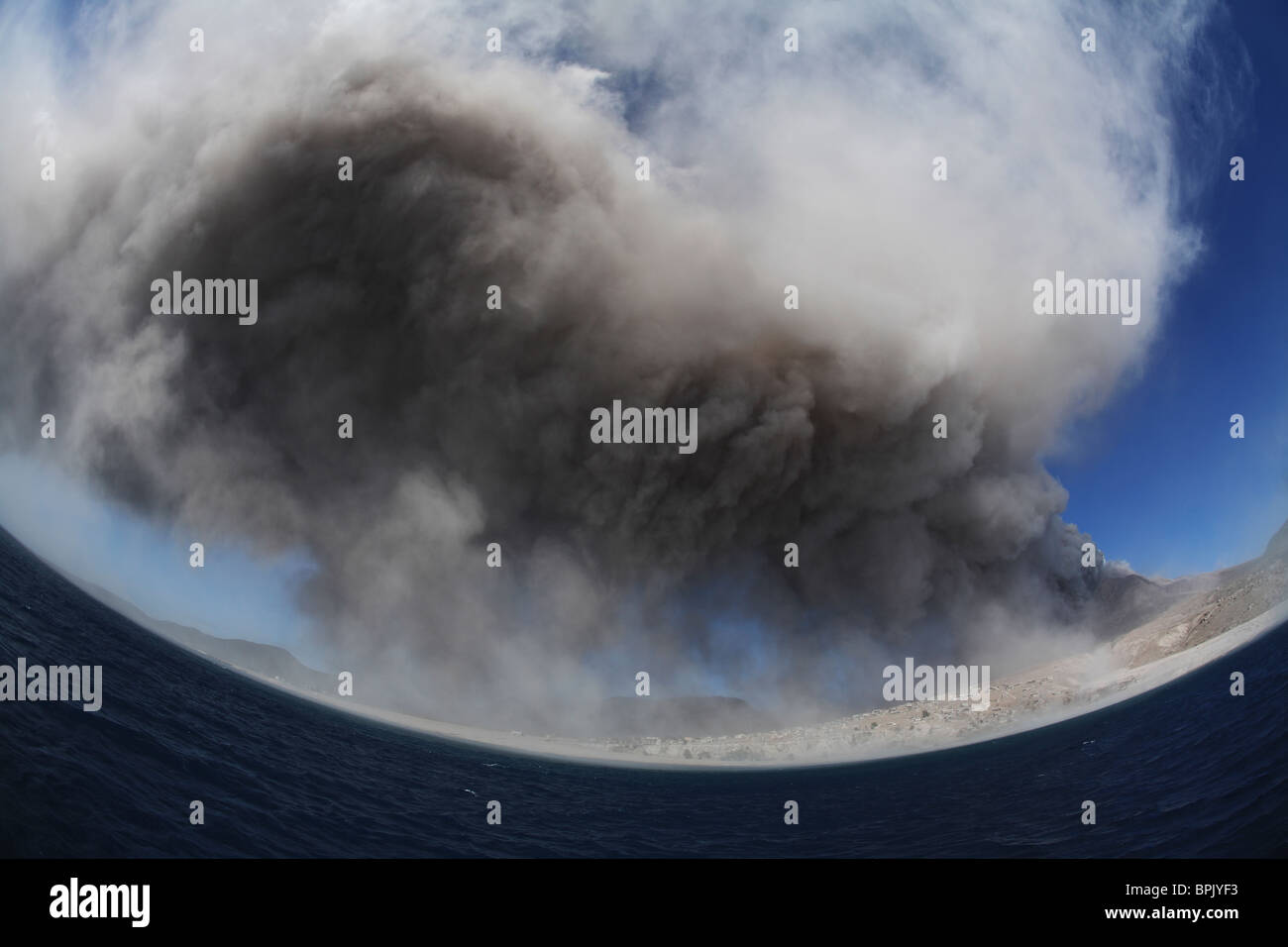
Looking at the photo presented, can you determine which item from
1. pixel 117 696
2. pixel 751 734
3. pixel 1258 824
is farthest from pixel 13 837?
pixel 751 734

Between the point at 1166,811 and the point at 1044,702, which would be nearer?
the point at 1166,811

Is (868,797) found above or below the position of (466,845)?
below

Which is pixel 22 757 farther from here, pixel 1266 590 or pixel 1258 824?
pixel 1266 590

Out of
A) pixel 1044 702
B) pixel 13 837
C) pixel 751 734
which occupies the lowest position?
pixel 751 734

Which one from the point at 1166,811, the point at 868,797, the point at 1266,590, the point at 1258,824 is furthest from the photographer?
the point at 1266,590

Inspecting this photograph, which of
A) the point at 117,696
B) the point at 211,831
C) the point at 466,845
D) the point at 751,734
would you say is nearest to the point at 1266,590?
the point at 751,734

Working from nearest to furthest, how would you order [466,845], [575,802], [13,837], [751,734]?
[13,837]
[466,845]
[575,802]
[751,734]
